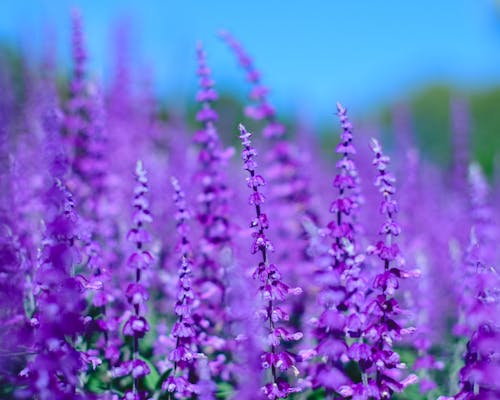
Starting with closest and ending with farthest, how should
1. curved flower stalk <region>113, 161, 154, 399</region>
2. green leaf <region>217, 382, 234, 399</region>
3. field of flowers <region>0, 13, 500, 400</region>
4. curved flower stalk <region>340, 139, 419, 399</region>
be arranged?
field of flowers <region>0, 13, 500, 400</region> → curved flower stalk <region>340, 139, 419, 399</region> → curved flower stalk <region>113, 161, 154, 399</region> → green leaf <region>217, 382, 234, 399</region>

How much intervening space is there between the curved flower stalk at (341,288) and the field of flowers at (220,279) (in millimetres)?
12

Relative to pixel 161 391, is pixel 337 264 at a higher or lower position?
higher

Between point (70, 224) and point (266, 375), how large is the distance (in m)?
2.07

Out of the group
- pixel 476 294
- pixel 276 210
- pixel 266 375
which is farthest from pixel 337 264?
pixel 276 210

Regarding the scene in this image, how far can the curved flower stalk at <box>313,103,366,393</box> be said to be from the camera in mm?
3729

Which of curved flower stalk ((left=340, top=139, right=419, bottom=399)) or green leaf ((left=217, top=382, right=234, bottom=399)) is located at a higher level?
curved flower stalk ((left=340, top=139, right=419, bottom=399))

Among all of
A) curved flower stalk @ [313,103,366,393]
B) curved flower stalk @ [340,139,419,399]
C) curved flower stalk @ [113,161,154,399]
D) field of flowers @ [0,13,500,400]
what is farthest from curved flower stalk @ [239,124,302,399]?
curved flower stalk @ [113,161,154,399]

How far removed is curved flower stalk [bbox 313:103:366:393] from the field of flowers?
0.01 metres

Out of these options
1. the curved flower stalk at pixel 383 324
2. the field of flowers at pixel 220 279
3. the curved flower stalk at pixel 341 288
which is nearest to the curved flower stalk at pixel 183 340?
the field of flowers at pixel 220 279

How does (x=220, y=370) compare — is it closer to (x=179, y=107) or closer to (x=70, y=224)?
(x=70, y=224)

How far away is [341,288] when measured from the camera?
3850 millimetres

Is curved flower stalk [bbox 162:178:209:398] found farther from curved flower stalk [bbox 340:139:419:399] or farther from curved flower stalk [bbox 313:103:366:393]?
curved flower stalk [bbox 340:139:419:399]

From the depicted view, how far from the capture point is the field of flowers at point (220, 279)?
3598mm

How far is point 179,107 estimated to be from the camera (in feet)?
42.2
